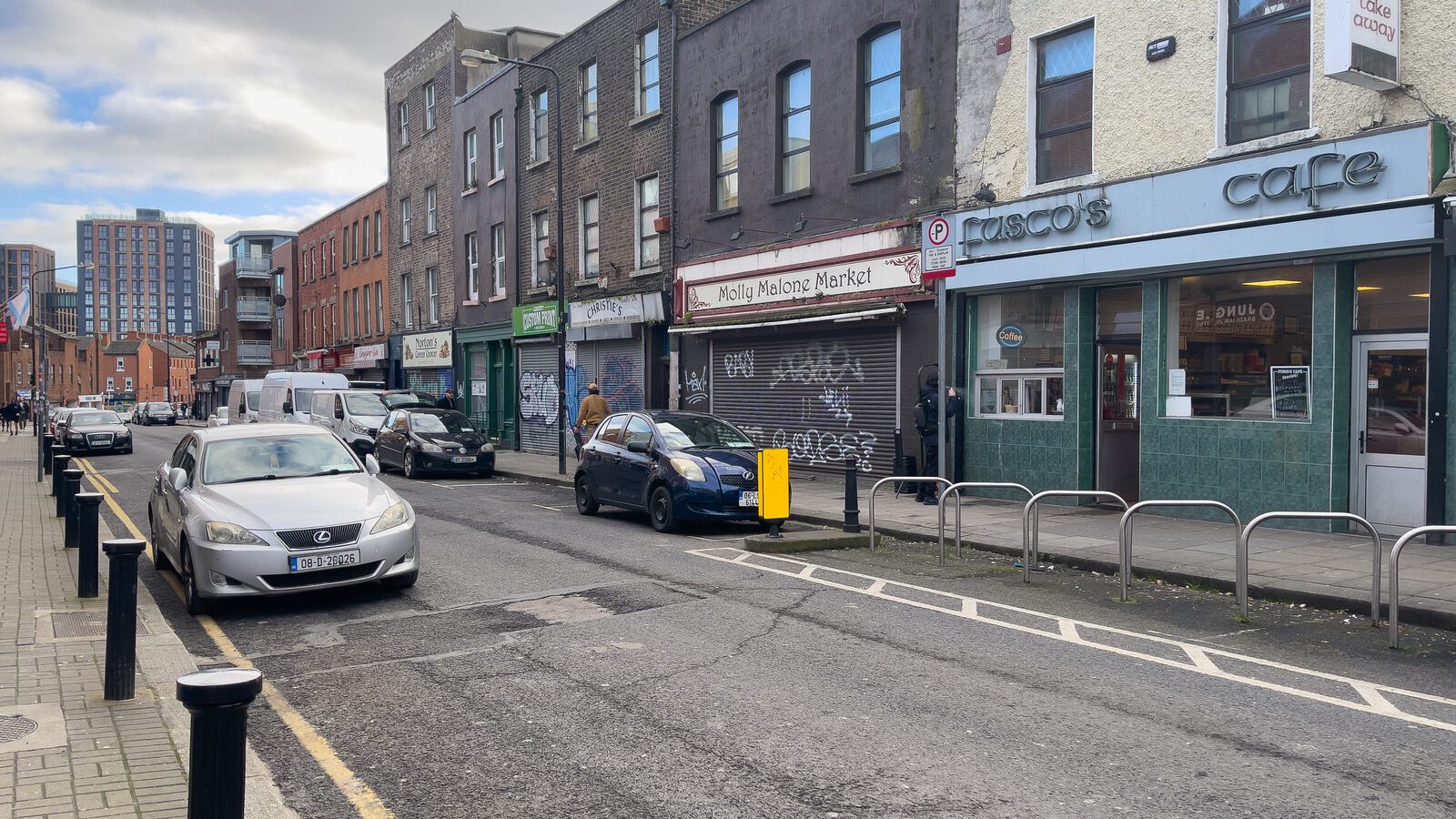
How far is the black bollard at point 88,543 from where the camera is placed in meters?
8.27

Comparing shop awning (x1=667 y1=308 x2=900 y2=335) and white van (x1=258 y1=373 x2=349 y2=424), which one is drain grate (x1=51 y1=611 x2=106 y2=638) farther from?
white van (x1=258 y1=373 x2=349 y2=424)

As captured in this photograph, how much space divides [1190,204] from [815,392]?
796cm

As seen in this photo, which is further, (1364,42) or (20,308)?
(20,308)

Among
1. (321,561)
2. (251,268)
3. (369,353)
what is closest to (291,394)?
(369,353)

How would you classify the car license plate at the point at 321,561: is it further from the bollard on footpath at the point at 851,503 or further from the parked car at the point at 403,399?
the parked car at the point at 403,399

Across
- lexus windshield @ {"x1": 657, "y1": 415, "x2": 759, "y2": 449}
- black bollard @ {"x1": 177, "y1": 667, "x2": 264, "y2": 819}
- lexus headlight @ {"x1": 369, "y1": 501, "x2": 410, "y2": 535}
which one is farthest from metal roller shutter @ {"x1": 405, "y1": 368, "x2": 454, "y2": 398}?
black bollard @ {"x1": 177, "y1": 667, "x2": 264, "y2": 819}

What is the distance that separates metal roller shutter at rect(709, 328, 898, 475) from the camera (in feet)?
59.9

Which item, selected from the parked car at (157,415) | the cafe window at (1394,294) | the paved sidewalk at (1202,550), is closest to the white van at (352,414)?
the paved sidewalk at (1202,550)

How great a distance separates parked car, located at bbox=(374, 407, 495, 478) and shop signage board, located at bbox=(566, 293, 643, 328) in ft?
14.1

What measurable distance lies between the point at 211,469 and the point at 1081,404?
11.0 metres

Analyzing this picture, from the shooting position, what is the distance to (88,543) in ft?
27.4

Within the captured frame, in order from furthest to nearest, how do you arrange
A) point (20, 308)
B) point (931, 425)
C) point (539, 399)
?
point (20, 308)
point (539, 399)
point (931, 425)

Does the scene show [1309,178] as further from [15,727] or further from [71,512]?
[71,512]

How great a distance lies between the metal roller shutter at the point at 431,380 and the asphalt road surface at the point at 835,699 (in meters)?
27.1
